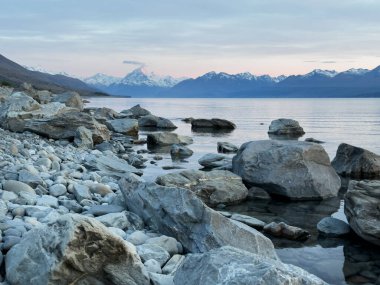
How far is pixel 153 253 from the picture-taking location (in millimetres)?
8383

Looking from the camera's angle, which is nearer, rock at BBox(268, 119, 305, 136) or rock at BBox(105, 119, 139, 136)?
rock at BBox(105, 119, 139, 136)

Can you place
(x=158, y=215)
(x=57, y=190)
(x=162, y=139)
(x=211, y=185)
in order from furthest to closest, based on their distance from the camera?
(x=162, y=139) < (x=211, y=185) < (x=57, y=190) < (x=158, y=215)

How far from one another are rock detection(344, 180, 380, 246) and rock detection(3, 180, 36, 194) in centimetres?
768

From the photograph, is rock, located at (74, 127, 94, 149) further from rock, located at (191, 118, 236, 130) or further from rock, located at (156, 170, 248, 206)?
rock, located at (191, 118, 236, 130)

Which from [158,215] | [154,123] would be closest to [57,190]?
[158,215]

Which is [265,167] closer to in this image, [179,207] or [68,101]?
[179,207]

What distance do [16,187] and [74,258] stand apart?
5662mm

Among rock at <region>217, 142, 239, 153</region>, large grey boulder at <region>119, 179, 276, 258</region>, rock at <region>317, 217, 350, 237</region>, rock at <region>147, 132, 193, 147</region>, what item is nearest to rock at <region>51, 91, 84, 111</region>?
rock at <region>147, 132, 193, 147</region>

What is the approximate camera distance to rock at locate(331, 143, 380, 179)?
20.2 metres

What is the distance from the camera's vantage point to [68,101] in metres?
59.0

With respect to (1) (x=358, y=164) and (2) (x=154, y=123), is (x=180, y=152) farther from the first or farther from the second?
(2) (x=154, y=123)

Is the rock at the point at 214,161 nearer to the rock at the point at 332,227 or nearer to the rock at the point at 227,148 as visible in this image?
the rock at the point at 227,148

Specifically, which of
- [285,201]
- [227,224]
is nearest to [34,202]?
[227,224]

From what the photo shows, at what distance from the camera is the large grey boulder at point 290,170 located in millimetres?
16219
